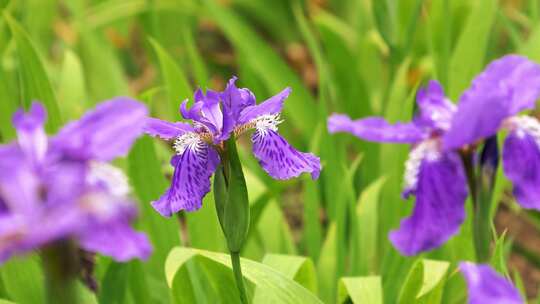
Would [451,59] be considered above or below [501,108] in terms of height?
above

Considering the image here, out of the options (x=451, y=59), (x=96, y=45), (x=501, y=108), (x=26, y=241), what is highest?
(x=96, y=45)

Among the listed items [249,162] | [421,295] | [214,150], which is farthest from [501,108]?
[249,162]

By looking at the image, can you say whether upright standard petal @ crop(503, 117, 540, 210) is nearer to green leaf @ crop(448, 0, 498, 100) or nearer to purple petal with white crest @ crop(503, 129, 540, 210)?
purple petal with white crest @ crop(503, 129, 540, 210)

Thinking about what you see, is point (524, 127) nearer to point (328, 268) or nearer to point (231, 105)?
point (231, 105)

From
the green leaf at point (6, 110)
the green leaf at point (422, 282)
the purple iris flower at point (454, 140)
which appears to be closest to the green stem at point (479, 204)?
the purple iris flower at point (454, 140)

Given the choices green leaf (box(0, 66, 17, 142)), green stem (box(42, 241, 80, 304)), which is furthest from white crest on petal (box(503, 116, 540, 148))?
green leaf (box(0, 66, 17, 142))

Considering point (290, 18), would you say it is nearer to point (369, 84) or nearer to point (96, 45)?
point (369, 84)
